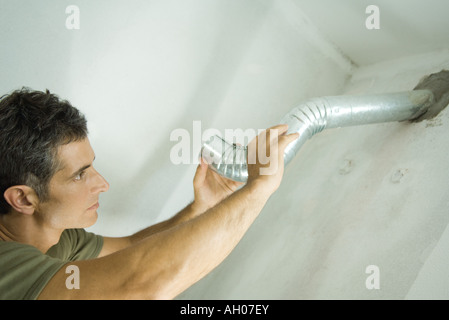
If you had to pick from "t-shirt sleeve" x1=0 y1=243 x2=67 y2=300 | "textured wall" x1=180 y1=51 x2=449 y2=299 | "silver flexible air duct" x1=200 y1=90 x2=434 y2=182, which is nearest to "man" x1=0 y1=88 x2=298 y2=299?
"t-shirt sleeve" x1=0 y1=243 x2=67 y2=300

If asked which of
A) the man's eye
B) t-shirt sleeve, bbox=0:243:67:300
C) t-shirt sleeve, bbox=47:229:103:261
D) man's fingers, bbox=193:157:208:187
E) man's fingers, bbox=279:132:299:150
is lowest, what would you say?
t-shirt sleeve, bbox=0:243:67:300

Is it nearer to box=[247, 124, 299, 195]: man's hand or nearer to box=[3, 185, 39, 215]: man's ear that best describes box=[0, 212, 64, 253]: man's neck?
box=[3, 185, 39, 215]: man's ear

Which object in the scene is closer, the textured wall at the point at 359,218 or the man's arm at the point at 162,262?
the man's arm at the point at 162,262

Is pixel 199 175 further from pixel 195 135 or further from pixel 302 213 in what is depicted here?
pixel 302 213

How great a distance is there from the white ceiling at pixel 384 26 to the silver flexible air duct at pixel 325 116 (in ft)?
0.89

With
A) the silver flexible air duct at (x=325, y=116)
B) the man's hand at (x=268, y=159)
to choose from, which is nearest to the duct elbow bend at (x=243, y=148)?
the silver flexible air duct at (x=325, y=116)

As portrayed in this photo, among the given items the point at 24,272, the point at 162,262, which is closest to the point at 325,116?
the point at 162,262

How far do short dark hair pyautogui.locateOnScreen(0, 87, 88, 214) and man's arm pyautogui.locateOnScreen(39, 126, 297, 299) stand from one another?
1.03ft

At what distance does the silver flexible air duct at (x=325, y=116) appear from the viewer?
3.77ft

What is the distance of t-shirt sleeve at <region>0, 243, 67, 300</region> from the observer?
2.40 feet

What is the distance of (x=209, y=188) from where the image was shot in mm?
1304

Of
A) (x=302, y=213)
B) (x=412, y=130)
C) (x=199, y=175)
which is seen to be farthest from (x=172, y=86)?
(x=412, y=130)

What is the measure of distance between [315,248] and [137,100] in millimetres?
895
